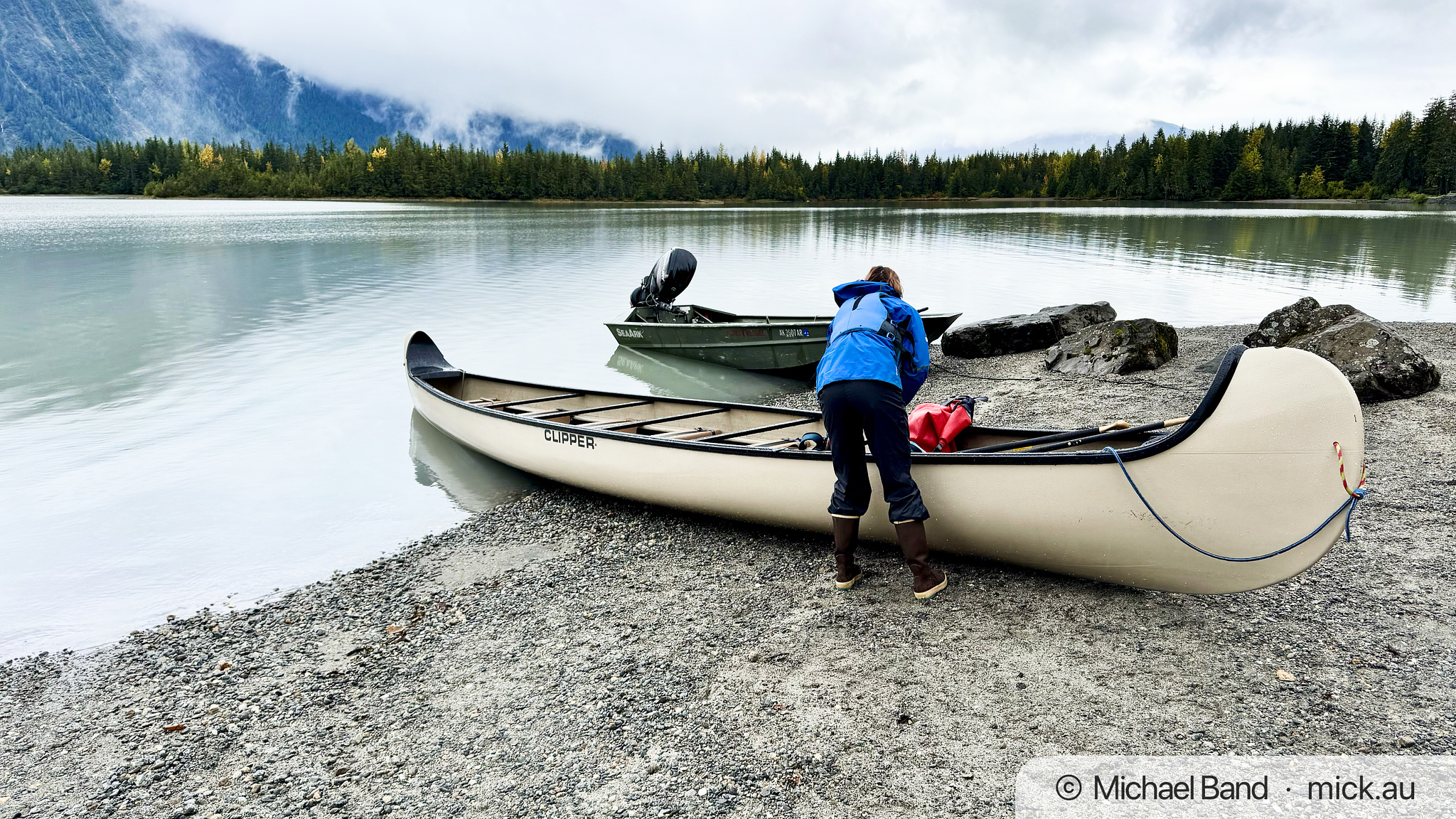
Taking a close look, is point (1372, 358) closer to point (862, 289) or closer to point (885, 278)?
point (885, 278)

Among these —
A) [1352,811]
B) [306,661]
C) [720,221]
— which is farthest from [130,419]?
[720,221]

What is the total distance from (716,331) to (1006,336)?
5.73 meters

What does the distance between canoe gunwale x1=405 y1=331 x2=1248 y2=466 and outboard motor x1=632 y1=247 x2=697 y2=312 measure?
5.99m

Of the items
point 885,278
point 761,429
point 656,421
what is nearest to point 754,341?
point 656,421

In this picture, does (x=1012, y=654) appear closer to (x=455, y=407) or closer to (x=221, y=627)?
(x=221, y=627)

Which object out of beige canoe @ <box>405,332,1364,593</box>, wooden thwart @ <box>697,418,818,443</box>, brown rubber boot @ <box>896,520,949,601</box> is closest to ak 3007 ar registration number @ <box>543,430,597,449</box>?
beige canoe @ <box>405,332,1364,593</box>

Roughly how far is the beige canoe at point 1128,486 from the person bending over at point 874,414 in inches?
10.4

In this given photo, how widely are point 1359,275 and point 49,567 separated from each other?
35584mm

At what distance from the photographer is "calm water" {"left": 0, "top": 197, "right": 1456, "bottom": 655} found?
8117mm

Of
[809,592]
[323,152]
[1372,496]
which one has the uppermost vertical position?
[323,152]

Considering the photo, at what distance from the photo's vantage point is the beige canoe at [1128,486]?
168 inches

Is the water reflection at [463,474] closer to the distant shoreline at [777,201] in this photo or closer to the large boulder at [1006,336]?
the large boulder at [1006,336]

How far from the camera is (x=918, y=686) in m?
4.50

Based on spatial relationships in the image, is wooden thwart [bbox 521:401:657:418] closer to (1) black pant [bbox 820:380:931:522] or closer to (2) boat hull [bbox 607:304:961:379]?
(1) black pant [bbox 820:380:931:522]
